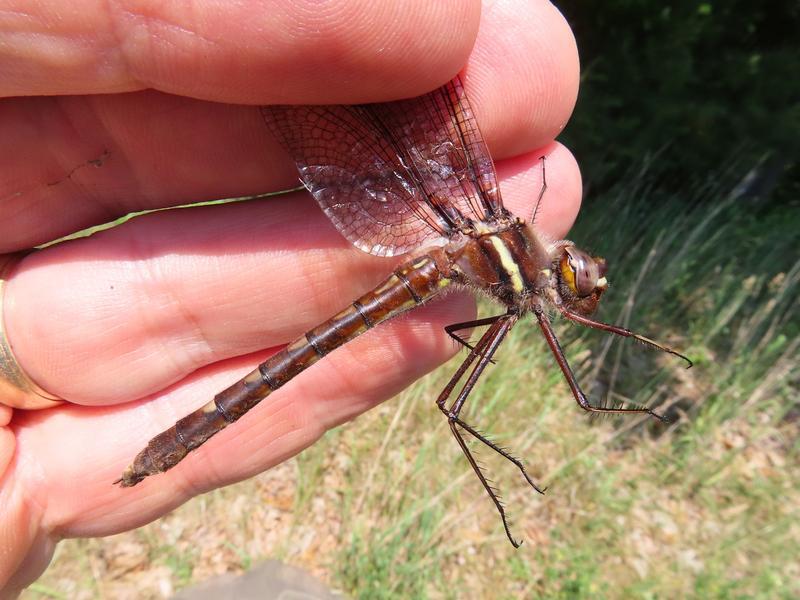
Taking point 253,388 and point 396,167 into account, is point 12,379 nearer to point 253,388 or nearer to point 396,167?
point 253,388

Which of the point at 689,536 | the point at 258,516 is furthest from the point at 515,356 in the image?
the point at 258,516

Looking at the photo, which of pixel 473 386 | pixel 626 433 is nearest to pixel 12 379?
pixel 473 386

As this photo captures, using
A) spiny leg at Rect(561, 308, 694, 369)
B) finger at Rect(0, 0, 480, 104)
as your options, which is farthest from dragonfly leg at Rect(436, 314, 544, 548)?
finger at Rect(0, 0, 480, 104)

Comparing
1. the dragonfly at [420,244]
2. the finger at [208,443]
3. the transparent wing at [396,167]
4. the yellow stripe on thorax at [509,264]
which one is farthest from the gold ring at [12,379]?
the yellow stripe on thorax at [509,264]

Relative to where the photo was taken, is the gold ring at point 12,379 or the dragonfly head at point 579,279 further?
the dragonfly head at point 579,279

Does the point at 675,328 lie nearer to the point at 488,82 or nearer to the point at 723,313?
the point at 723,313

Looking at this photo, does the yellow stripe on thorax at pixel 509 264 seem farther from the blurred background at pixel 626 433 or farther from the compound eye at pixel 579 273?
the blurred background at pixel 626 433
